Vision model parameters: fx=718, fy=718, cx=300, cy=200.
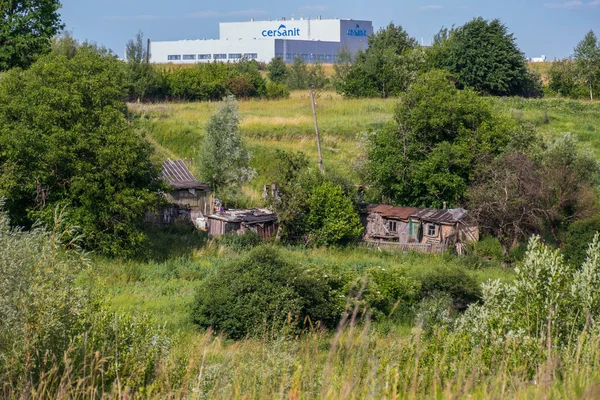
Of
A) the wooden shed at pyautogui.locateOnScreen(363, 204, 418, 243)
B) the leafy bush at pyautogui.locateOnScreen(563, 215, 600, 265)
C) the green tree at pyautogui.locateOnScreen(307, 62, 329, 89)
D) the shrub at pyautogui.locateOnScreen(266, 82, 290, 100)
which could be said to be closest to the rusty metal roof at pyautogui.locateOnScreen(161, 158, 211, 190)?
the wooden shed at pyautogui.locateOnScreen(363, 204, 418, 243)

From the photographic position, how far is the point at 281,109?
60.3 m

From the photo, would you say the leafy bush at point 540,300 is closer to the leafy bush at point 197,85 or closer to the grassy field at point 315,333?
the grassy field at point 315,333

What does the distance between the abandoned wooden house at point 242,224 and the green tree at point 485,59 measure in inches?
1394

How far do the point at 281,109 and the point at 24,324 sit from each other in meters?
54.5

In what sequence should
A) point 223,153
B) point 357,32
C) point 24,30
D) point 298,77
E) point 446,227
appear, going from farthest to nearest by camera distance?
1. point 357,32
2. point 298,77
3. point 24,30
4. point 223,153
5. point 446,227

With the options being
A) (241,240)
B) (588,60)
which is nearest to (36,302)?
(241,240)

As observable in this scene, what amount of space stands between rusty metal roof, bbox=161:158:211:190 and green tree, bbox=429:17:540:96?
112ft

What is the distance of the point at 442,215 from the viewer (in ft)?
108

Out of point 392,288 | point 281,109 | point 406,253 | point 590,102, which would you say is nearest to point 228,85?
point 281,109

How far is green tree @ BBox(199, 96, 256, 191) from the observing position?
36.4 metres

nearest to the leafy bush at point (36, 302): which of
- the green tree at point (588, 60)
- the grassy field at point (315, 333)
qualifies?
the grassy field at point (315, 333)

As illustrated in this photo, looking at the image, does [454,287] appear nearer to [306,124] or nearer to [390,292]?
[390,292]

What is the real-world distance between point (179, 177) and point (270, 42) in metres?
79.9

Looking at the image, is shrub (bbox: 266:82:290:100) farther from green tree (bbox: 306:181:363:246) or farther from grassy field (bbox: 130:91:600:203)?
green tree (bbox: 306:181:363:246)
